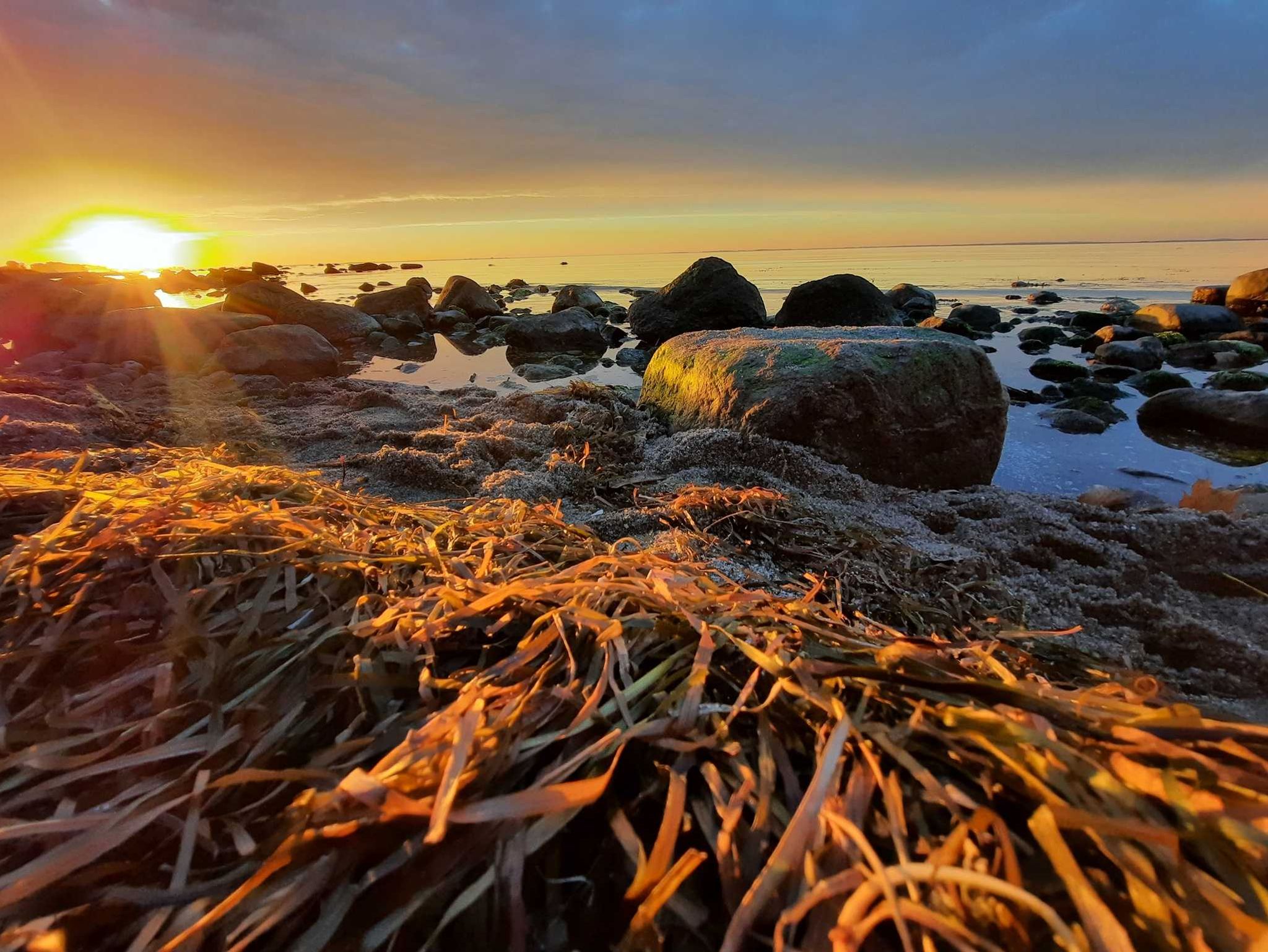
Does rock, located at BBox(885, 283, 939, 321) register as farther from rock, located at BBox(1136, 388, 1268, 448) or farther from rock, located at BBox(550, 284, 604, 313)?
rock, located at BBox(1136, 388, 1268, 448)

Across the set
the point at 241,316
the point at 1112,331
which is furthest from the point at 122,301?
the point at 1112,331

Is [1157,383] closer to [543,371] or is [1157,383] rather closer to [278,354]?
[543,371]

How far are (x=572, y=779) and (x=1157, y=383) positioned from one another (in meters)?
8.87

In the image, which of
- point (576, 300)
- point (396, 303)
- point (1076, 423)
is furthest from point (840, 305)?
point (396, 303)

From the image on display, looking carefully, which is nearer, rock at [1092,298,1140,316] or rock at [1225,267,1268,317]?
rock at [1092,298,1140,316]

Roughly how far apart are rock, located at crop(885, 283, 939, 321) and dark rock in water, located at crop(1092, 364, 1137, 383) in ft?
16.3

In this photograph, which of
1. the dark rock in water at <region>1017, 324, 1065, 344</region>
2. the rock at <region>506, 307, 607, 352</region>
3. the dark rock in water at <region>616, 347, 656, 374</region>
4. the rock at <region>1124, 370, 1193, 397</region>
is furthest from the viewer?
the rock at <region>506, 307, 607, 352</region>

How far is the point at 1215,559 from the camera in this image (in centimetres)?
250

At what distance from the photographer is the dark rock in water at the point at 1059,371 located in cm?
751

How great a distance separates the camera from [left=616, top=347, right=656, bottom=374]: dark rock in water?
28.3 feet

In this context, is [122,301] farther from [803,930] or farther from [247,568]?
[803,930]

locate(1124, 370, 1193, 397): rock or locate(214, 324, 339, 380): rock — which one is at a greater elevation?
locate(214, 324, 339, 380): rock

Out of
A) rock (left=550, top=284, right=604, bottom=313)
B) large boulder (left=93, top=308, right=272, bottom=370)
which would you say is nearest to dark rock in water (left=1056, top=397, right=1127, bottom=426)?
rock (left=550, top=284, right=604, bottom=313)

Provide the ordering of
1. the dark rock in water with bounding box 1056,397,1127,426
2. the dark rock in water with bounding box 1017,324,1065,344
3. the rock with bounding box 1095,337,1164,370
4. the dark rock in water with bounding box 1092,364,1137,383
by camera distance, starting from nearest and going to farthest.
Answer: the dark rock in water with bounding box 1056,397,1127,426, the dark rock in water with bounding box 1092,364,1137,383, the rock with bounding box 1095,337,1164,370, the dark rock in water with bounding box 1017,324,1065,344
